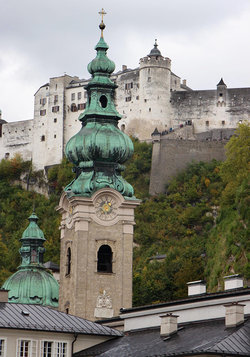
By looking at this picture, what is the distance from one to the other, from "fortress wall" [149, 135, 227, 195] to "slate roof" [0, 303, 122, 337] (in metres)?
90.7

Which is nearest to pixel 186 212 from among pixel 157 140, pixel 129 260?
pixel 157 140

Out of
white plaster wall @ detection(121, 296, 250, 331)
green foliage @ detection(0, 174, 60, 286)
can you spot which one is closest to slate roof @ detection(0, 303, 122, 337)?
white plaster wall @ detection(121, 296, 250, 331)

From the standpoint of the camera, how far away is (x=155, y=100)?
15550 centimetres

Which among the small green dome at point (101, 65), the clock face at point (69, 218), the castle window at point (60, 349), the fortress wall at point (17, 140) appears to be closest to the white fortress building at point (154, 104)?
the fortress wall at point (17, 140)

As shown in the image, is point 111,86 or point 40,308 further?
point 111,86

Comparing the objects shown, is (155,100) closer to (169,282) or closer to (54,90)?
(54,90)

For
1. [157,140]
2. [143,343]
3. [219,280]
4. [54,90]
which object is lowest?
[143,343]

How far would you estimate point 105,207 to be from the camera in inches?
2527

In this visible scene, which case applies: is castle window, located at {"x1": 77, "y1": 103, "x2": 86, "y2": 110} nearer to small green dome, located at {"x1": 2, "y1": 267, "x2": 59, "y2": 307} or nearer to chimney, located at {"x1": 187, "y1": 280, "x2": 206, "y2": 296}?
small green dome, located at {"x1": 2, "y1": 267, "x2": 59, "y2": 307}

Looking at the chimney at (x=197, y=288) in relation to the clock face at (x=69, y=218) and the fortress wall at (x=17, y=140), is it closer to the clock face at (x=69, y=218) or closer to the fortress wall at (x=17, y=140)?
the clock face at (x=69, y=218)

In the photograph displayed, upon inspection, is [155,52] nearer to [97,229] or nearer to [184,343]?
[97,229]

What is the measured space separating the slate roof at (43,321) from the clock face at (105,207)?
13136 millimetres

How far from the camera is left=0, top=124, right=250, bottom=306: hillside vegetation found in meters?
99.4

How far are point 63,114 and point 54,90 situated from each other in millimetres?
3874
